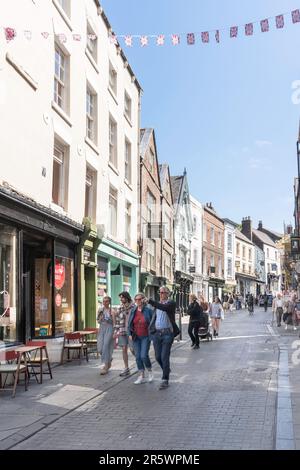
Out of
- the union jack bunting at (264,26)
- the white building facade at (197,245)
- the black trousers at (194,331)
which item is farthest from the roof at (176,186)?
the union jack bunting at (264,26)

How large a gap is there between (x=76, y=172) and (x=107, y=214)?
12.1ft

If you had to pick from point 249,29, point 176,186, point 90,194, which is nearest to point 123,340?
point 249,29

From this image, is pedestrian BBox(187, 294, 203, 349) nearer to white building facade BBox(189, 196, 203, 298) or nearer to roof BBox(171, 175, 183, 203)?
roof BBox(171, 175, 183, 203)

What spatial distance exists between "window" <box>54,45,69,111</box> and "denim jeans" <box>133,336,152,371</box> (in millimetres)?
7220

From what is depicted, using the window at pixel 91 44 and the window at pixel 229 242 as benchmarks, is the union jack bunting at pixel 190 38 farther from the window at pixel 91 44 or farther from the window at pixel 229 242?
the window at pixel 229 242

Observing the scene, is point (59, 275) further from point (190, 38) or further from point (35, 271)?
point (190, 38)

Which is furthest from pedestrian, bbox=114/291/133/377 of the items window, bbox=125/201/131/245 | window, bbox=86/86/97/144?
window, bbox=125/201/131/245

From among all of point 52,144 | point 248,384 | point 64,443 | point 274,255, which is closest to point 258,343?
point 248,384

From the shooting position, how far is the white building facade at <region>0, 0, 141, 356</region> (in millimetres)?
11141

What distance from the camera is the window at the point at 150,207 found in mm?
27438

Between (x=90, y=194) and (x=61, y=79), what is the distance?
393cm

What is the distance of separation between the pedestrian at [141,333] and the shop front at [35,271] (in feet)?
8.47

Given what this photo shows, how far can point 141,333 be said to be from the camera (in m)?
10.0
